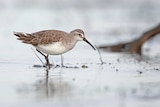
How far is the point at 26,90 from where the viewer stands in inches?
295

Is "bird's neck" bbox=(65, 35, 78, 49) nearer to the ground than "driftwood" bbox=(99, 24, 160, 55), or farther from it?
nearer to the ground

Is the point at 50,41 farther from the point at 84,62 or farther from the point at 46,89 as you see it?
the point at 46,89

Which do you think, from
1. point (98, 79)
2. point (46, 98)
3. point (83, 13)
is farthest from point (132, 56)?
point (83, 13)

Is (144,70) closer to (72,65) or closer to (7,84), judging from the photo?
(72,65)

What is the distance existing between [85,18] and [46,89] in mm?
9120

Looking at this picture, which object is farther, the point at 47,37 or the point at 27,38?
the point at 27,38

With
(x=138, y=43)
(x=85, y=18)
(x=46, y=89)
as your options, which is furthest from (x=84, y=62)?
(x=85, y=18)

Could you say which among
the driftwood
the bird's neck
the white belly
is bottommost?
the white belly

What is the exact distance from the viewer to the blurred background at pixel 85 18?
566 inches

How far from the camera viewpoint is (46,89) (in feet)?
24.9

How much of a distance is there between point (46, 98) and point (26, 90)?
1.94 ft

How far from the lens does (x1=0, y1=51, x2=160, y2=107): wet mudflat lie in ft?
22.3

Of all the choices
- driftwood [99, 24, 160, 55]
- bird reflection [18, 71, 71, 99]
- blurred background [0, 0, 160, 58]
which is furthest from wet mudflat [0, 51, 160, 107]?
blurred background [0, 0, 160, 58]

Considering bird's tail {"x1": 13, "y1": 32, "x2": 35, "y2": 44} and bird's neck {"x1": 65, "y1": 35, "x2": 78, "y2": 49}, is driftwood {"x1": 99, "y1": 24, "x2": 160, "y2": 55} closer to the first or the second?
bird's neck {"x1": 65, "y1": 35, "x2": 78, "y2": 49}
